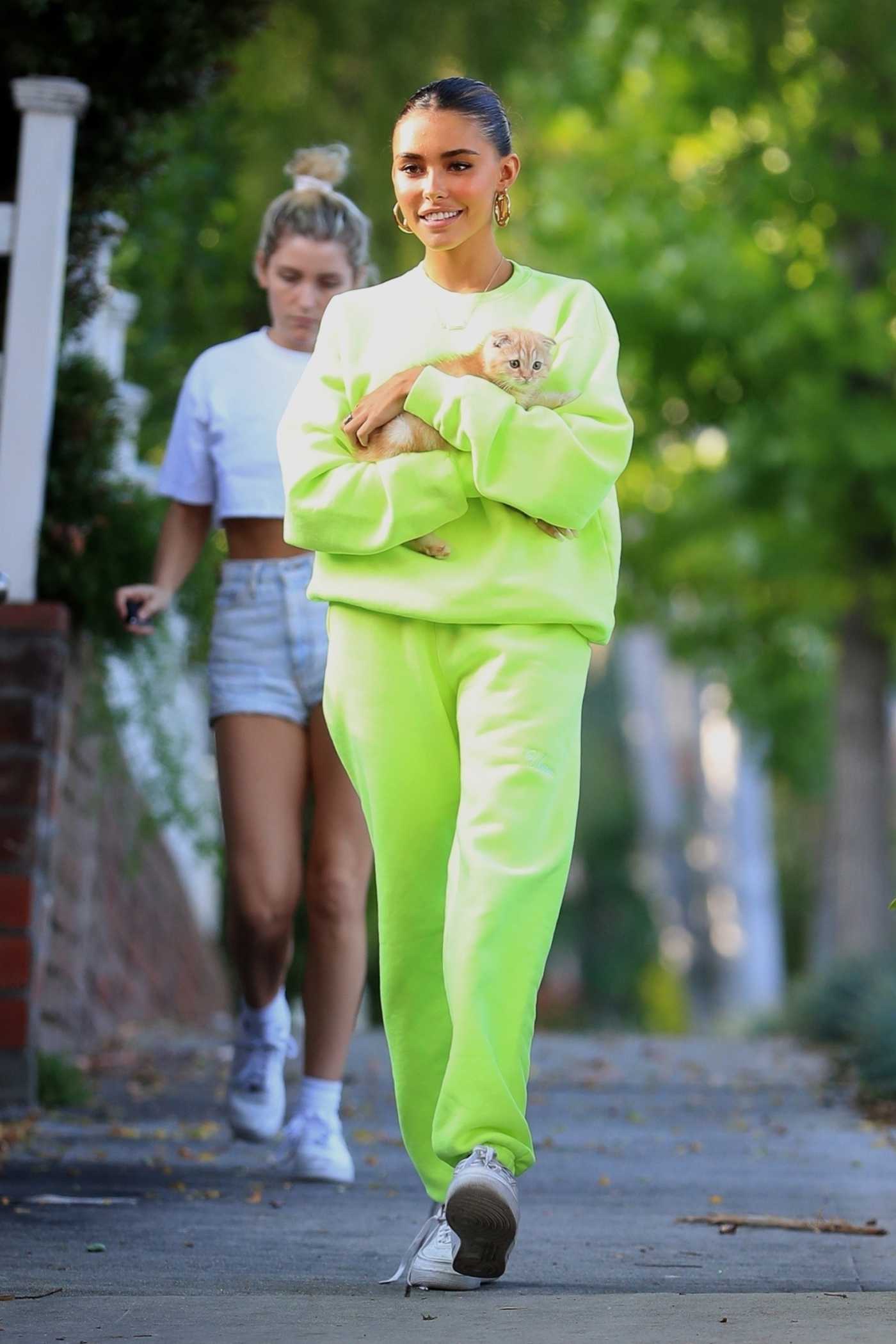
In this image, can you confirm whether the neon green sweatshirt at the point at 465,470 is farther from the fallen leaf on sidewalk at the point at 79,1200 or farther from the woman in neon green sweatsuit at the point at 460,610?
the fallen leaf on sidewalk at the point at 79,1200

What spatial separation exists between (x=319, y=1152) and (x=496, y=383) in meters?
1.79

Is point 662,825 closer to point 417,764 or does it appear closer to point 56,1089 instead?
point 56,1089

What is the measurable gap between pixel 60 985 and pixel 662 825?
19.6 m

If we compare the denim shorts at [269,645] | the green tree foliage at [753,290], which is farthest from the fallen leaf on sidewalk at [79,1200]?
the green tree foliage at [753,290]

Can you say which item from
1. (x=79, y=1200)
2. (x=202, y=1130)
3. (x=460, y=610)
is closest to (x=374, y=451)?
(x=460, y=610)

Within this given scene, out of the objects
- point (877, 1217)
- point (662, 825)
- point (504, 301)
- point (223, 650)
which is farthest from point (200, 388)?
point (662, 825)

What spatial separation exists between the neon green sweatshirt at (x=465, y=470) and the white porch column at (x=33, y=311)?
203 cm

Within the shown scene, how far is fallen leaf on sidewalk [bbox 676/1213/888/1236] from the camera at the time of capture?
3.43m

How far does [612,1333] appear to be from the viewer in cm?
242

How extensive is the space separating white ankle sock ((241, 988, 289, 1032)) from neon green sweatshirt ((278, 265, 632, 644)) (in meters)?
1.58

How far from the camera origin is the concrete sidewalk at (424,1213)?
2521mm

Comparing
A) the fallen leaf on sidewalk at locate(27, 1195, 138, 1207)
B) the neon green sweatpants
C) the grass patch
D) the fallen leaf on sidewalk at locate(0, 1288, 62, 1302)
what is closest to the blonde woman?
the fallen leaf on sidewalk at locate(27, 1195, 138, 1207)

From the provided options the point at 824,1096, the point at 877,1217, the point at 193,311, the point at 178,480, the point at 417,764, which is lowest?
the point at 824,1096

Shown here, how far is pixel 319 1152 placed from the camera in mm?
3975
